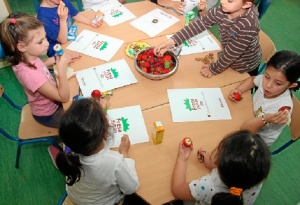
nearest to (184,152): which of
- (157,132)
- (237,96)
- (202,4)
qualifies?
(157,132)

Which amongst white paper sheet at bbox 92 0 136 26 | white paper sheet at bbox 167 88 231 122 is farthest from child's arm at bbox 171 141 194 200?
white paper sheet at bbox 92 0 136 26

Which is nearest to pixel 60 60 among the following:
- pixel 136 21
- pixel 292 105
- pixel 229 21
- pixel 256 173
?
pixel 136 21

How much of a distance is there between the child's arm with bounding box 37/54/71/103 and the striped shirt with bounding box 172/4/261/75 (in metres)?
0.76

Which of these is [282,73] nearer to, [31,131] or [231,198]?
[231,198]

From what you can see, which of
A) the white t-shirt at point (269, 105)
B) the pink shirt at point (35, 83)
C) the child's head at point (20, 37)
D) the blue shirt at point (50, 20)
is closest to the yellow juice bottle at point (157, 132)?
the white t-shirt at point (269, 105)

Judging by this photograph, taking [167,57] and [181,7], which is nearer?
[167,57]

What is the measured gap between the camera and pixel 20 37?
4.96 feet

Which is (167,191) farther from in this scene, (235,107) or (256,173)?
(235,107)

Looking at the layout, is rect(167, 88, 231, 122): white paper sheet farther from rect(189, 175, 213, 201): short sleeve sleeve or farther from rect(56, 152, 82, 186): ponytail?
rect(56, 152, 82, 186): ponytail

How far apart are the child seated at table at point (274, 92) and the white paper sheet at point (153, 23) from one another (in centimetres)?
75

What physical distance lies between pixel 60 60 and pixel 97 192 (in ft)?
2.65

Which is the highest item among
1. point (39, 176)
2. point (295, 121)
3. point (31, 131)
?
point (295, 121)

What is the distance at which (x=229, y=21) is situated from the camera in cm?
170

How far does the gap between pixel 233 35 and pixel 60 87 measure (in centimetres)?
111
